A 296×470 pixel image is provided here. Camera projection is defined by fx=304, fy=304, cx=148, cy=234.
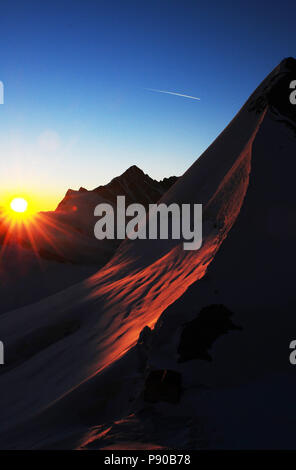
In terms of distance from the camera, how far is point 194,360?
18.4 ft

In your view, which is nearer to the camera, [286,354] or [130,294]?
[286,354]

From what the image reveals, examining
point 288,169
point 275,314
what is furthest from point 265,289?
point 288,169

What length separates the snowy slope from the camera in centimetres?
471

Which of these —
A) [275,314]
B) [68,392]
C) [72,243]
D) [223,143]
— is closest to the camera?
[275,314]

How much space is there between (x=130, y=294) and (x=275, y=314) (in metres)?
6.76

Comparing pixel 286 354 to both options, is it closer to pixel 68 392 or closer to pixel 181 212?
pixel 68 392

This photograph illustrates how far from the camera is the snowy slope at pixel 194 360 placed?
471 cm

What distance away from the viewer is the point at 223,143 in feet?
68.2
